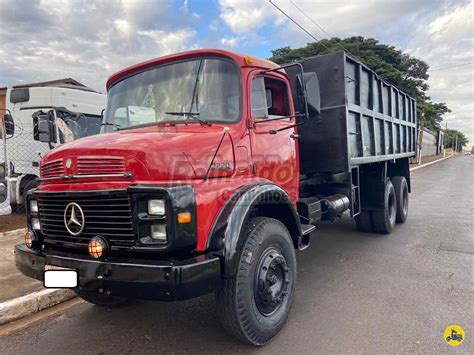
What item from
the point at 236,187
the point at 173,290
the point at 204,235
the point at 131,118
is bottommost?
the point at 173,290

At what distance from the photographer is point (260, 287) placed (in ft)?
10.3

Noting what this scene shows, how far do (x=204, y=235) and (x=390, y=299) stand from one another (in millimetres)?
2413

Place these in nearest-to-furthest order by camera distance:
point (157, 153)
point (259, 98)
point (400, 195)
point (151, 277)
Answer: point (151, 277)
point (157, 153)
point (259, 98)
point (400, 195)

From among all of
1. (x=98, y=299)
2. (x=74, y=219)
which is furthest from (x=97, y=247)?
(x=98, y=299)

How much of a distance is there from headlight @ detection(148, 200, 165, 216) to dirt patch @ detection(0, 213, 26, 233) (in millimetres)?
5733

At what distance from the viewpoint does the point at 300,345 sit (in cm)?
316

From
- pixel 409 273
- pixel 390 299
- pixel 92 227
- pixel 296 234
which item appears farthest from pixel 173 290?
pixel 409 273

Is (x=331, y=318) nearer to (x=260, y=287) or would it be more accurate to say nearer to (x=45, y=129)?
(x=260, y=287)

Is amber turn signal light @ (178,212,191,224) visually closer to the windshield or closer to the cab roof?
the windshield

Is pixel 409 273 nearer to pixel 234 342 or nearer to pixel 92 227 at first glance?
pixel 234 342

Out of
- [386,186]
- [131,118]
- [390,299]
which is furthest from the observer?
[386,186]

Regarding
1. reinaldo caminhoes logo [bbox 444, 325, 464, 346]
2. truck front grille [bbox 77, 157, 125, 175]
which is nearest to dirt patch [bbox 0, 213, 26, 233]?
truck front grille [bbox 77, 157, 125, 175]

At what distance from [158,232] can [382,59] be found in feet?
84.3

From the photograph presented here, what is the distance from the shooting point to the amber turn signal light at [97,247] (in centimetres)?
268
